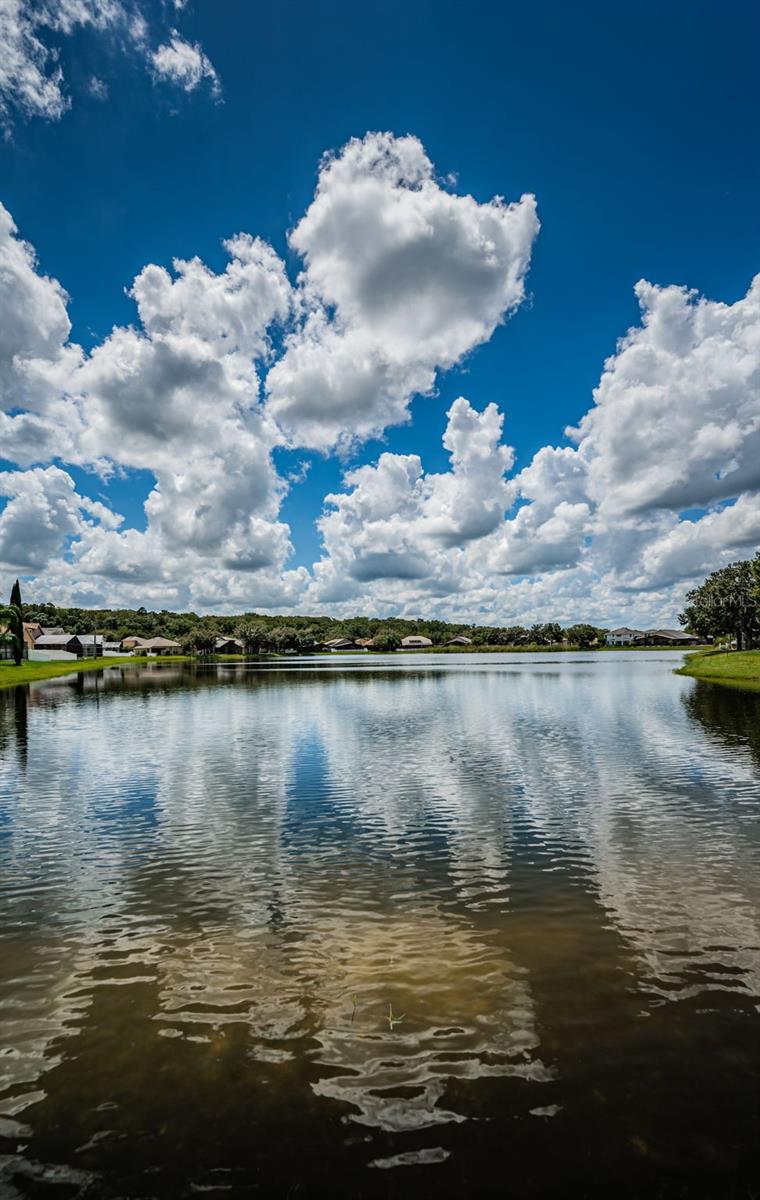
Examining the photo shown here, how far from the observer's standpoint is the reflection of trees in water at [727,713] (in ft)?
118

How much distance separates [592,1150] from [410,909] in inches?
280

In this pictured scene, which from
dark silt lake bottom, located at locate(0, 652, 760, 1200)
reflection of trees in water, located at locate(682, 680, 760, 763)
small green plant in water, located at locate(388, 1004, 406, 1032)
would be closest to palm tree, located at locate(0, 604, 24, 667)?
dark silt lake bottom, located at locate(0, 652, 760, 1200)

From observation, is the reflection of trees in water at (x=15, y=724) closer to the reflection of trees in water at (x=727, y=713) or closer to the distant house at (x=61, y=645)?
the reflection of trees in water at (x=727, y=713)

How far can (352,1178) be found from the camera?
6879 mm

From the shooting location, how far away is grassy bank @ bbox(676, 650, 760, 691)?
78188 millimetres

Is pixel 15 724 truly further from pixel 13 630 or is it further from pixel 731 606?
pixel 731 606

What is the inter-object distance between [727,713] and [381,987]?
46602mm

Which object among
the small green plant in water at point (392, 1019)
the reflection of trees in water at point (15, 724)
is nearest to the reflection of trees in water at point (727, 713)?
the small green plant in water at point (392, 1019)

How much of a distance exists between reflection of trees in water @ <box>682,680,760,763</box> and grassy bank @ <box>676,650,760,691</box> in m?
8.13

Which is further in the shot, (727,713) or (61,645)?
(61,645)

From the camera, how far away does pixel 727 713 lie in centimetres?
4766

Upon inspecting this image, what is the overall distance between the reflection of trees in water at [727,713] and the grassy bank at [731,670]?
8.13 meters

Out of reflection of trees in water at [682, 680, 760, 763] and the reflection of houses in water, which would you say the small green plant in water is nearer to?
the reflection of houses in water

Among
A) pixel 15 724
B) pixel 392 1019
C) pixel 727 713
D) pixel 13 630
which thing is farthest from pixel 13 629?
pixel 392 1019
